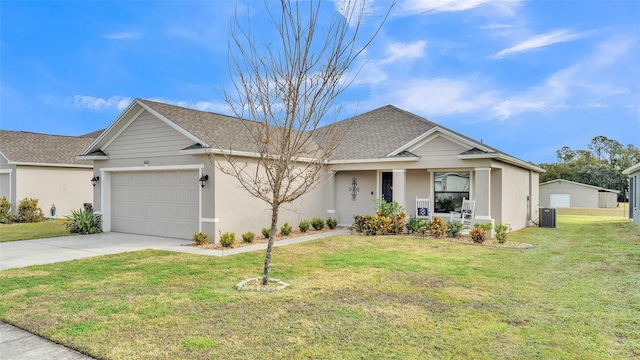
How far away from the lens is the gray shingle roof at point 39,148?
1856cm

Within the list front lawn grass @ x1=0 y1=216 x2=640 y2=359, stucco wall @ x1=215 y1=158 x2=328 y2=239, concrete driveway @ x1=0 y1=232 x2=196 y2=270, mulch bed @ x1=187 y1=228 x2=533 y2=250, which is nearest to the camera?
front lawn grass @ x1=0 y1=216 x2=640 y2=359

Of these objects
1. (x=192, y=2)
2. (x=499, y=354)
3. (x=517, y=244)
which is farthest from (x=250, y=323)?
(x=517, y=244)

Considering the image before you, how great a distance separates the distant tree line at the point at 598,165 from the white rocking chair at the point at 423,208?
35.7 meters

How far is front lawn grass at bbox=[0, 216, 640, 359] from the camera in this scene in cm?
405

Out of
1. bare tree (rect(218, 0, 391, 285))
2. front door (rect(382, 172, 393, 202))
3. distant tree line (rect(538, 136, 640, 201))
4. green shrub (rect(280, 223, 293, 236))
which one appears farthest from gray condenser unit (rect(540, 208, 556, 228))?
distant tree line (rect(538, 136, 640, 201))

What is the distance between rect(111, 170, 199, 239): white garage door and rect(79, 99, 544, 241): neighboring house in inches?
1.3

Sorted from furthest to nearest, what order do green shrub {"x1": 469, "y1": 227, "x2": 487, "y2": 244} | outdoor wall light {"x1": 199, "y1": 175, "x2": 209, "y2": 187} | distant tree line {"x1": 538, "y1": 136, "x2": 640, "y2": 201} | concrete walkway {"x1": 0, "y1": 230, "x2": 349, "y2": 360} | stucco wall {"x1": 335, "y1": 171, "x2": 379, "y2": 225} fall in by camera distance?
distant tree line {"x1": 538, "y1": 136, "x2": 640, "y2": 201} < stucco wall {"x1": 335, "y1": 171, "x2": 379, "y2": 225} < green shrub {"x1": 469, "y1": 227, "x2": 487, "y2": 244} < outdoor wall light {"x1": 199, "y1": 175, "x2": 209, "y2": 187} < concrete walkway {"x1": 0, "y1": 230, "x2": 349, "y2": 360}

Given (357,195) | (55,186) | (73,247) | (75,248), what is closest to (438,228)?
(357,195)

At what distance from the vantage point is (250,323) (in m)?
4.75

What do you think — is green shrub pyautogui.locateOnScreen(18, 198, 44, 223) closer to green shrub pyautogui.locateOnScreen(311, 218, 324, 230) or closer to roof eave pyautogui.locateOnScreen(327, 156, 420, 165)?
green shrub pyautogui.locateOnScreen(311, 218, 324, 230)

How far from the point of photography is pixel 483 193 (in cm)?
1264

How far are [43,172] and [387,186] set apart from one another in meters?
16.8

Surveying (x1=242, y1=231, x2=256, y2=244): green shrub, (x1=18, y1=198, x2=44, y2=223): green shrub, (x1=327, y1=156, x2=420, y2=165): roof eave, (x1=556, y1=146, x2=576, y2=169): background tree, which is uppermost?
(x1=556, y1=146, x2=576, y2=169): background tree

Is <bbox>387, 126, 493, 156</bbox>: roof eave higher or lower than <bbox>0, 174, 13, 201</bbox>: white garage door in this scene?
higher
